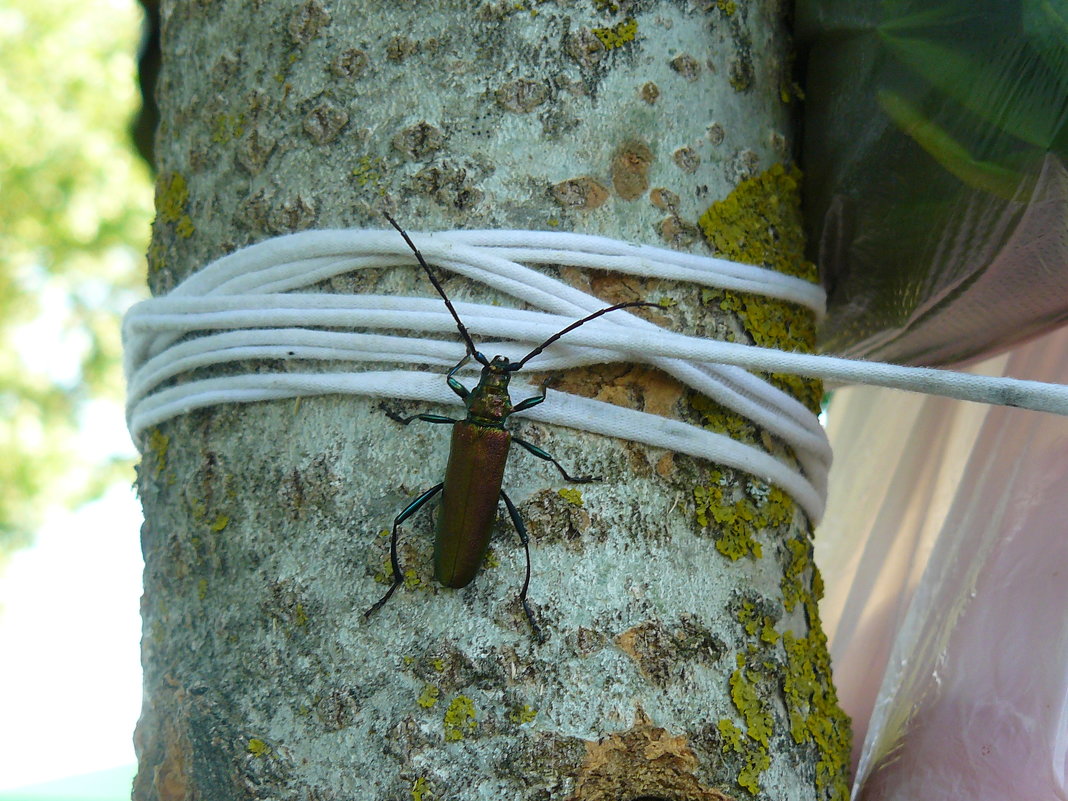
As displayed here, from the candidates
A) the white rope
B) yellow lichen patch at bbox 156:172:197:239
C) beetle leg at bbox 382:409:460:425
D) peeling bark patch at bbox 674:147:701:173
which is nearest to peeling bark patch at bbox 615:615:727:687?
the white rope

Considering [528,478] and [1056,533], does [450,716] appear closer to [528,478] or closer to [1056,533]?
[528,478]

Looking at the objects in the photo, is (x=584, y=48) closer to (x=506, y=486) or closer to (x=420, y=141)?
(x=420, y=141)

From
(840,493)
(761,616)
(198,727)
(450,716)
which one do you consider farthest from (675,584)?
(840,493)

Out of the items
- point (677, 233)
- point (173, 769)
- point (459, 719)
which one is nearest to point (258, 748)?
point (173, 769)

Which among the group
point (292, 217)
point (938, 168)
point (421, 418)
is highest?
point (938, 168)

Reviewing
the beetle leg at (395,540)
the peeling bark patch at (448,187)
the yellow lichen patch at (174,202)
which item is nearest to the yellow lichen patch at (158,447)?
the yellow lichen patch at (174,202)

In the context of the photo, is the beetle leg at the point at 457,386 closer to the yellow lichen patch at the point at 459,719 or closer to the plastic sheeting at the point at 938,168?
the yellow lichen patch at the point at 459,719

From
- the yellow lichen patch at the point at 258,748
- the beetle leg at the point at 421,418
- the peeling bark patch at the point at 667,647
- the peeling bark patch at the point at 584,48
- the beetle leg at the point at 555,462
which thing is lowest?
the yellow lichen patch at the point at 258,748

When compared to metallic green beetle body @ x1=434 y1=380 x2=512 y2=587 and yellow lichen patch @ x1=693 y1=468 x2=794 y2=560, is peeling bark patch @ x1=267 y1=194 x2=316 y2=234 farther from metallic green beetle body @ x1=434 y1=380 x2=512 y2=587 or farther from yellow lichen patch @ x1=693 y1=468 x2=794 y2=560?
yellow lichen patch @ x1=693 y1=468 x2=794 y2=560
